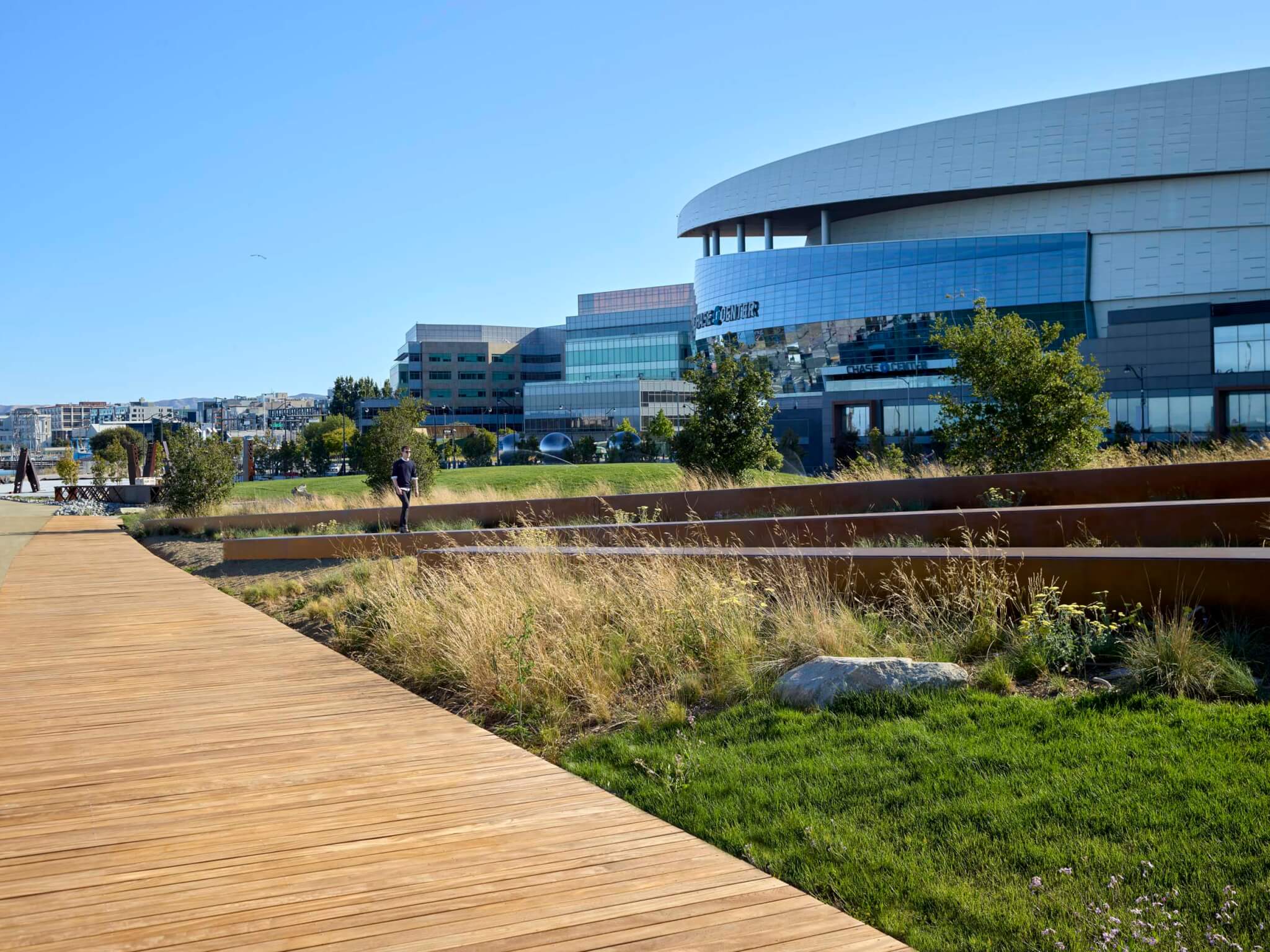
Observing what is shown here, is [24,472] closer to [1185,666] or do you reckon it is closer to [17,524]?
[17,524]

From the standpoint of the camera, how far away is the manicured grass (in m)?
3.94

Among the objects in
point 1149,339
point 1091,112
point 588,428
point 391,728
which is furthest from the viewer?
point 588,428

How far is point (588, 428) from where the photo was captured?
120562 millimetres

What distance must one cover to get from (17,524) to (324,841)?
111 feet

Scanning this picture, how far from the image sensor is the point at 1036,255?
2931 inches

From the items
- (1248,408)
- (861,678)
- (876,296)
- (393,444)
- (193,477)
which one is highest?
(876,296)

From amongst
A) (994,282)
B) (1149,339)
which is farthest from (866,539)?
(994,282)

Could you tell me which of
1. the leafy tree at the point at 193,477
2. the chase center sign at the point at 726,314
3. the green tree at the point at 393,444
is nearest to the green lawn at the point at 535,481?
the green tree at the point at 393,444

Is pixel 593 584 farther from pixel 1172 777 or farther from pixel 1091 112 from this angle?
pixel 1091 112

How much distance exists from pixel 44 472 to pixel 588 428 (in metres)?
75.6

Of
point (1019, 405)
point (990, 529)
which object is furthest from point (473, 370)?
point (990, 529)

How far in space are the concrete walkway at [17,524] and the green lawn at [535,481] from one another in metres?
6.77

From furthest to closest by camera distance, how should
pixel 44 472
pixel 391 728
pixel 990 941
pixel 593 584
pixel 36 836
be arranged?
pixel 44 472
pixel 593 584
pixel 391 728
pixel 36 836
pixel 990 941

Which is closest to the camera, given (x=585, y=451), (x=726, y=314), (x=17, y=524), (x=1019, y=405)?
(x=1019, y=405)
